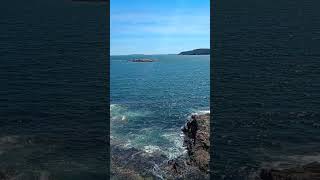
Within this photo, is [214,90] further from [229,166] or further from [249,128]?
[229,166]

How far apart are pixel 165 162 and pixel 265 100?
90.9 ft

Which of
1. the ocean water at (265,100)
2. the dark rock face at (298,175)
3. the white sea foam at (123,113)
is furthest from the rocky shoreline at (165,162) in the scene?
the white sea foam at (123,113)

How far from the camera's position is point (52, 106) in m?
83.8

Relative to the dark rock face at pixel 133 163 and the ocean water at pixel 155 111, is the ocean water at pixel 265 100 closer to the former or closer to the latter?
the ocean water at pixel 155 111

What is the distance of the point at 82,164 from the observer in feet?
203

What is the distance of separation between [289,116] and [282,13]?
118 metres

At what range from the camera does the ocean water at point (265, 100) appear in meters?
61.0

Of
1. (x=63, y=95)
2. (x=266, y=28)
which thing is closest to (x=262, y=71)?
(x=63, y=95)

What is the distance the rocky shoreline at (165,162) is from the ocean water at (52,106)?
2338mm

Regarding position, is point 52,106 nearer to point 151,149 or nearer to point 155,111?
point 155,111

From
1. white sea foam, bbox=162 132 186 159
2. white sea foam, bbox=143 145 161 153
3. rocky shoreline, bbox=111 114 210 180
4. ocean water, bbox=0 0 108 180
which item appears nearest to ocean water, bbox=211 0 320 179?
rocky shoreline, bbox=111 114 210 180

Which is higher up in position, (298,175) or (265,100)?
(265,100)

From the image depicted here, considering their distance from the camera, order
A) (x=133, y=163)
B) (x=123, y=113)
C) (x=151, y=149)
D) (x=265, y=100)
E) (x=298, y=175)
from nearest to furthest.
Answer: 1. (x=298, y=175)
2. (x=133, y=163)
3. (x=151, y=149)
4. (x=265, y=100)
5. (x=123, y=113)

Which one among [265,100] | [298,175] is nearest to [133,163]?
[298,175]
